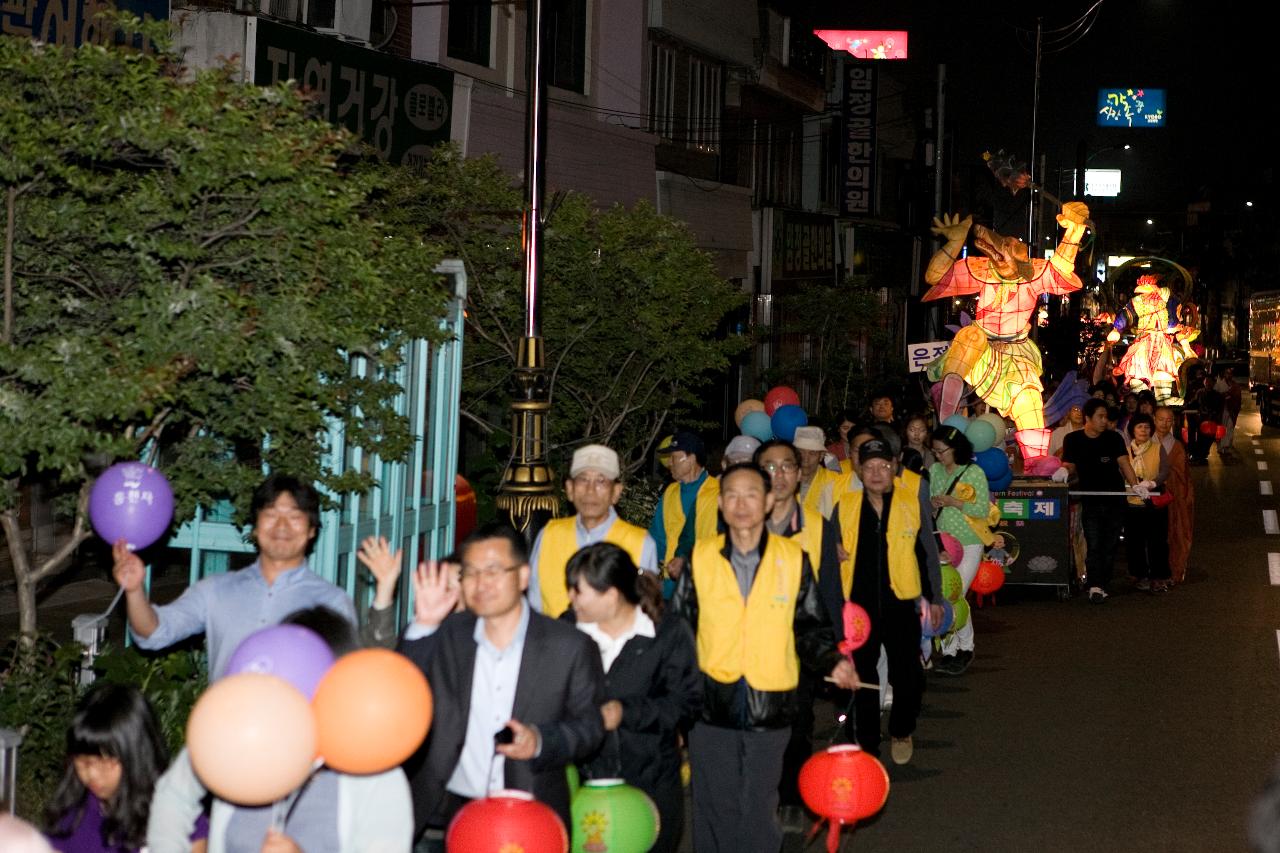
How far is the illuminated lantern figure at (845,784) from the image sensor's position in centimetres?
654

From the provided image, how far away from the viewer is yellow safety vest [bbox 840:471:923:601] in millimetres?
9266

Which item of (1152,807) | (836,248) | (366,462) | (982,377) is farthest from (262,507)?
(836,248)

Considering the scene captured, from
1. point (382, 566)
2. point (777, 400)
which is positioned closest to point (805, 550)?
point (382, 566)

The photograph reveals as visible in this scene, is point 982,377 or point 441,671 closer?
point 441,671

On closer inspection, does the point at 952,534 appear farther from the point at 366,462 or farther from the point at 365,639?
the point at 365,639

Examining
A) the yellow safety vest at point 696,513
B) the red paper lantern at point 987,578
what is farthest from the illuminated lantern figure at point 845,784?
the red paper lantern at point 987,578

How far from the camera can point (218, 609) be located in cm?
576

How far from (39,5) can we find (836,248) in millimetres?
28564

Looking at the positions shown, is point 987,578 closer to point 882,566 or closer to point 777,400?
point 777,400

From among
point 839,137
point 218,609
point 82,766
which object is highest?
point 839,137

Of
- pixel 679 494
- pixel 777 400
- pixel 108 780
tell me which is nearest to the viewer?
pixel 108 780

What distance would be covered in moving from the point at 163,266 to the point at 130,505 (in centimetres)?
140

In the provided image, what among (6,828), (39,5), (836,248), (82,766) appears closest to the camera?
(6,828)

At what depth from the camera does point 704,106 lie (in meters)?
A: 31.1
